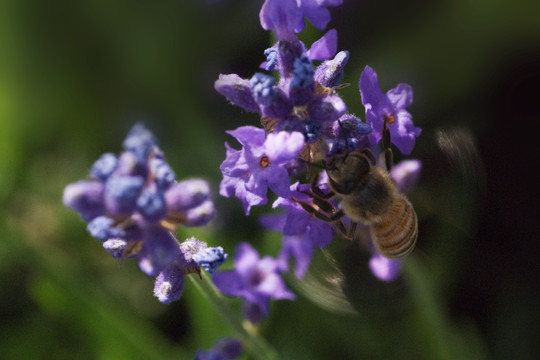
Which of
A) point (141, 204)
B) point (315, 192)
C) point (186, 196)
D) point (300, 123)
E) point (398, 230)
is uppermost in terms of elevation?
point (141, 204)

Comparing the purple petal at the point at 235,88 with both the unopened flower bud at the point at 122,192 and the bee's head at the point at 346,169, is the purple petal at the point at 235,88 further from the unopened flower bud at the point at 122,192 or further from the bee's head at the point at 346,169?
the unopened flower bud at the point at 122,192

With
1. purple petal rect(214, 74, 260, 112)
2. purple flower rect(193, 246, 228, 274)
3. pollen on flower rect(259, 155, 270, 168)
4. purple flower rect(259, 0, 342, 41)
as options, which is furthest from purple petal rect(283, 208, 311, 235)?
purple flower rect(259, 0, 342, 41)

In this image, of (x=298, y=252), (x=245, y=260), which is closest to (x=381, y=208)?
(x=298, y=252)

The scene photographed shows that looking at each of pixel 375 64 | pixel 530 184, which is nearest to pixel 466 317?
pixel 530 184

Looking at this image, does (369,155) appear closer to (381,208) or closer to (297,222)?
(381,208)

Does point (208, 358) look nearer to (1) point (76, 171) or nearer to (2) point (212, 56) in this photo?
(1) point (76, 171)

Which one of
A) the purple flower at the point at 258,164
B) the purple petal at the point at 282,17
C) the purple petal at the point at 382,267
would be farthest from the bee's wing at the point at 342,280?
the purple petal at the point at 282,17
